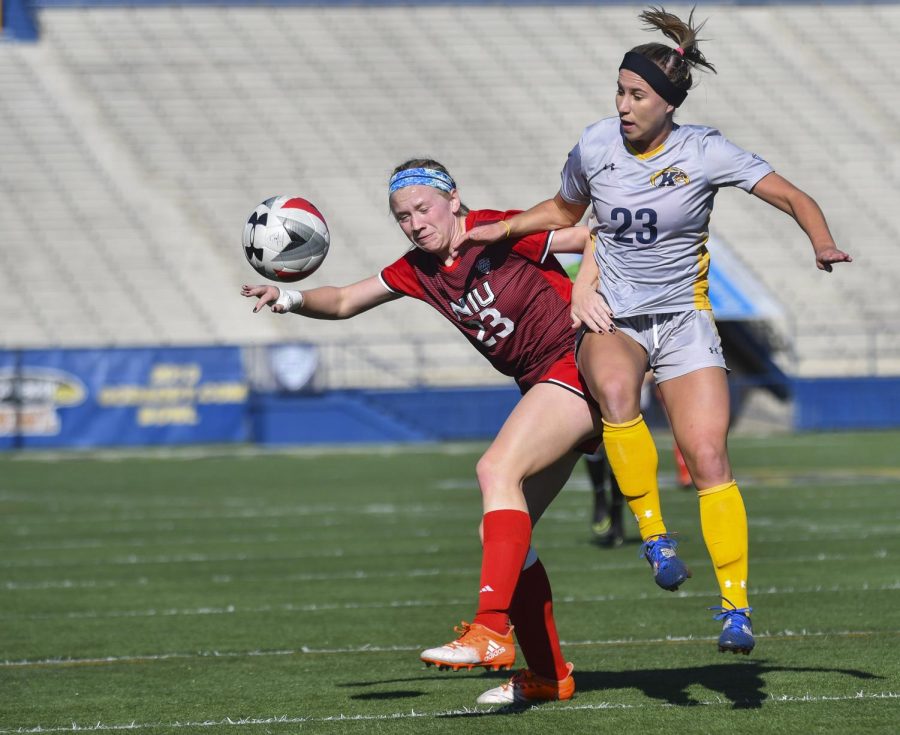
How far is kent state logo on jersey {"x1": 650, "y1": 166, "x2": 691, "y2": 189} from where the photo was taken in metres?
5.07

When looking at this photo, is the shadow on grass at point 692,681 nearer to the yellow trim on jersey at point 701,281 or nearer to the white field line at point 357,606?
the yellow trim on jersey at point 701,281

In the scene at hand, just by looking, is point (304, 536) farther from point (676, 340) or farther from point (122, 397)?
point (122, 397)

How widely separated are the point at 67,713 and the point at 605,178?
8.82ft

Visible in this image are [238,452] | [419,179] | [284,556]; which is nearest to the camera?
[419,179]

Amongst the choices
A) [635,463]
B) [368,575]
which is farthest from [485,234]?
[368,575]

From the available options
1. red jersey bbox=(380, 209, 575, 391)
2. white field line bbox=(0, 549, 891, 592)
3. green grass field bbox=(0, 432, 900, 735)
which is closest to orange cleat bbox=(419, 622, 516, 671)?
green grass field bbox=(0, 432, 900, 735)

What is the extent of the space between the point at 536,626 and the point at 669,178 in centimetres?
165

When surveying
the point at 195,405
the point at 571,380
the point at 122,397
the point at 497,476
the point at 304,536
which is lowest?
the point at 304,536

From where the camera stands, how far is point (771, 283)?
94.3ft

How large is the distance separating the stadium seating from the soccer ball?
62.7 ft

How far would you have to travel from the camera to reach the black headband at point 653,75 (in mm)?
5016

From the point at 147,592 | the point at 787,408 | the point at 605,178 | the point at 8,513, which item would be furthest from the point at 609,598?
the point at 787,408

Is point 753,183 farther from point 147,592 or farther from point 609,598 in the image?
point 147,592

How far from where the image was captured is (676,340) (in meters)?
5.16
